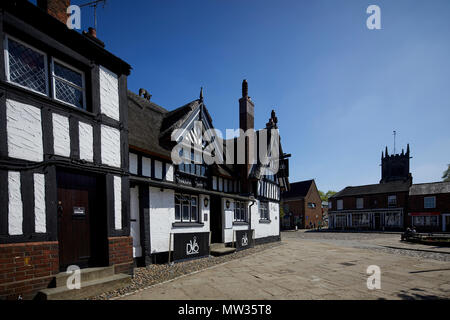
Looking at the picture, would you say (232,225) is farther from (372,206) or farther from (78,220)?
(372,206)

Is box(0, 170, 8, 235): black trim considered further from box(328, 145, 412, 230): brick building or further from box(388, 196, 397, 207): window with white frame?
box(388, 196, 397, 207): window with white frame

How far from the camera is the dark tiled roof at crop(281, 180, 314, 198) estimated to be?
4822cm

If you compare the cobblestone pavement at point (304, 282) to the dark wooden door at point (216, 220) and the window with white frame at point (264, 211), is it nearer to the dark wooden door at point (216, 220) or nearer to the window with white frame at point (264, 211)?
the dark wooden door at point (216, 220)

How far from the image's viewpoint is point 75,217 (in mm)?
6391

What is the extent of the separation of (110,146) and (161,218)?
413 centimetres

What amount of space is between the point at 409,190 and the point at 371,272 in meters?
39.4

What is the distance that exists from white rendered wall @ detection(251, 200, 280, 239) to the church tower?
5674 cm

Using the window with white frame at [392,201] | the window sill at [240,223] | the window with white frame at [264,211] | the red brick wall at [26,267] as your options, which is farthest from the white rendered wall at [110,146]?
the window with white frame at [392,201]

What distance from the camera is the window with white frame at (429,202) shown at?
1401 inches

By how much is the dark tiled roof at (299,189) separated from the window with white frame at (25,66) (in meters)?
46.8

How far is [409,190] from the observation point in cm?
3888

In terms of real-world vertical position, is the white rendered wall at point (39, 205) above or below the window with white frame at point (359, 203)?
above

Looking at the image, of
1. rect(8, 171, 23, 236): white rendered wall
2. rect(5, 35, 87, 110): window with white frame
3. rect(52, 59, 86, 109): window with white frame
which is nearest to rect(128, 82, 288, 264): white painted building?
rect(52, 59, 86, 109): window with white frame

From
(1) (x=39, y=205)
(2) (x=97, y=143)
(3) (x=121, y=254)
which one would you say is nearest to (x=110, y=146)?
(2) (x=97, y=143)
